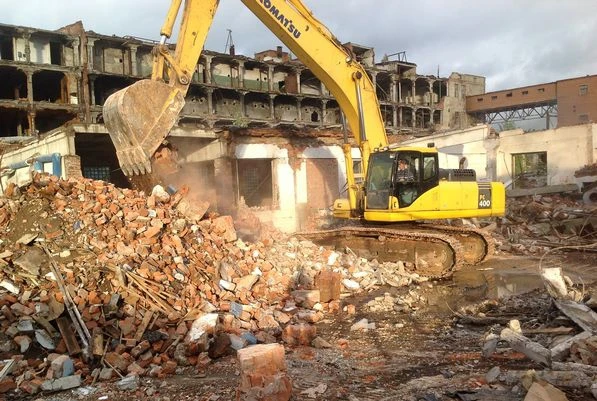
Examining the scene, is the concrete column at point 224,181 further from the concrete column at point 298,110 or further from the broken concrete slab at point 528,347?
the concrete column at point 298,110

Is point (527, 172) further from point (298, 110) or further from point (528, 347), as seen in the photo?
point (298, 110)

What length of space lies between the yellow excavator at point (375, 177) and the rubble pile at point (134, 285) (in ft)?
2.93

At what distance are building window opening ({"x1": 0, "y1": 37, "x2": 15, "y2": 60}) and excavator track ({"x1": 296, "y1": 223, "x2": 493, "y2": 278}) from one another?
3155cm

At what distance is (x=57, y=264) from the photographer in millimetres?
7355

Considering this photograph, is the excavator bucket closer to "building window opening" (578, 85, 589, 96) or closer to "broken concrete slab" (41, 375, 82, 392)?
"broken concrete slab" (41, 375, 82, 392)

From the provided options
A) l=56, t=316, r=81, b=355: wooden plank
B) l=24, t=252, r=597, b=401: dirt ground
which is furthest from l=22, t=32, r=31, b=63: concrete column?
l=24, t=252, r=597, b=401: dirt ground

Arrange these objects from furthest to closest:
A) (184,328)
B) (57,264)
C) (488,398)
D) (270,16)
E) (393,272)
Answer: (393,272), (270,16), (57,264), (184,328), (488,398)

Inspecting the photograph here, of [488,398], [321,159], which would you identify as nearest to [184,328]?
[488,398]

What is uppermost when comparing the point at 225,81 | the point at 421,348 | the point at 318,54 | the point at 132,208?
the point at 225,81

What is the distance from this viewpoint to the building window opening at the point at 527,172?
22844mm

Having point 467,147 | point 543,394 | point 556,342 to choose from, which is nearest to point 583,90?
point 467,147

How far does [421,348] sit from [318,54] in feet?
22.8

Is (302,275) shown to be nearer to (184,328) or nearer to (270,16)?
(184,328)

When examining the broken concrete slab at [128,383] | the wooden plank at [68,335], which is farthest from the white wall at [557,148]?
the broken concrete slab at [128,383]
